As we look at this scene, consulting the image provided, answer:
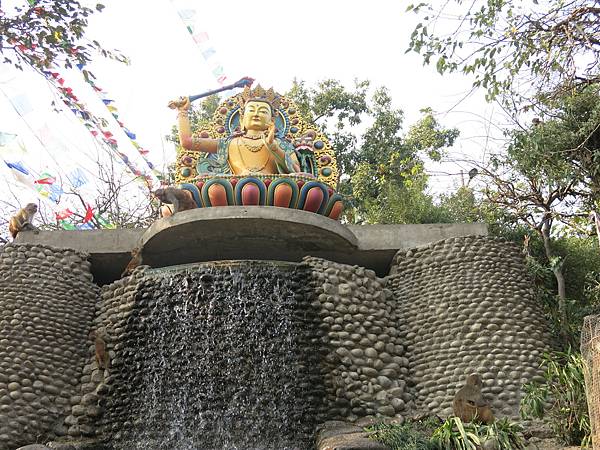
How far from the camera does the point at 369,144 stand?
2086cm

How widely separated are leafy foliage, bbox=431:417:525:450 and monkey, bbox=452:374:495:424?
0.82 feet

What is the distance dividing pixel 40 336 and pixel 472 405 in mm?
5895

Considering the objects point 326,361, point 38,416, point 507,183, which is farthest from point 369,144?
point 38,416

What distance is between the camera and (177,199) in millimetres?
11250

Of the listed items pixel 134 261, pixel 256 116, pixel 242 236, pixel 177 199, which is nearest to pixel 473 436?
pixel 242 236

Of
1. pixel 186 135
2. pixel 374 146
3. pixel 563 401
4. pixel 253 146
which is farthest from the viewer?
pixel 374 146

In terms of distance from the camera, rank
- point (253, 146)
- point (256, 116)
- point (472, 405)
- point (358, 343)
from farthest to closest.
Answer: point (256, 116) → point (253, 146) → point (358, 343) → point (472, 405)

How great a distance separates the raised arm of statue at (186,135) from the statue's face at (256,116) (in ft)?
2.15

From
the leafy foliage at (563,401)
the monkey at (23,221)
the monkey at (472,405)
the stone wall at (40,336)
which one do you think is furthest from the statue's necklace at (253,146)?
the leafy foliage at (563,401)

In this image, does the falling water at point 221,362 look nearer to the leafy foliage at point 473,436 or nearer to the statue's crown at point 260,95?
the leafy foliage at point 473,436

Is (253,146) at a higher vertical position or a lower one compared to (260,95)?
lower

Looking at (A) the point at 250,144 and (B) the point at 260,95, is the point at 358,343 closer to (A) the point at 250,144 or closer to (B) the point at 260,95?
(A) the point at 250,144

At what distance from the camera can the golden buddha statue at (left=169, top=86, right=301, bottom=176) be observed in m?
Answer: 11.9

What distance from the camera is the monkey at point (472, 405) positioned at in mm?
8297
